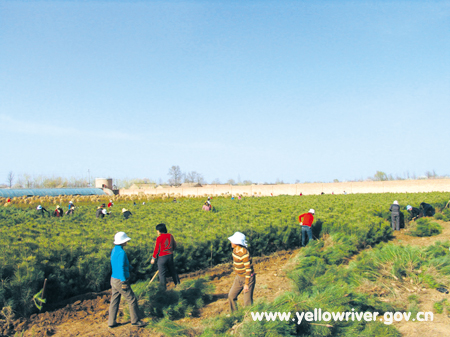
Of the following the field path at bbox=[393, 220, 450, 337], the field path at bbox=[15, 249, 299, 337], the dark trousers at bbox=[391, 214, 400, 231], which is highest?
the dark trousers at bbox=[391, 214, 400, 231]

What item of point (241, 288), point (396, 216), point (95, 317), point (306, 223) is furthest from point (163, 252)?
point (396, 216)

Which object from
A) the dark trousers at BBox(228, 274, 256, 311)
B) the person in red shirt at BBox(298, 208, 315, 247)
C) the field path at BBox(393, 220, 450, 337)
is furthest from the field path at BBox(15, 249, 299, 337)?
the person in red shirt at BBox(298, 208, 315, 247)

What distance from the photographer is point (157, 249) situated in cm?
779

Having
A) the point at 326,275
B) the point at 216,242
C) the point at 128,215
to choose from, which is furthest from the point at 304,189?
the point at 326,275

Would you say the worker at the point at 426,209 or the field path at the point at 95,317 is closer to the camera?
the field path at the point at 95,317

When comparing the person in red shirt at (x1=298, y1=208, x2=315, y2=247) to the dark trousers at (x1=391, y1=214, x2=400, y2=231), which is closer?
the person in red shirt at (x1=298, y1=208, x2=315, y2=247)

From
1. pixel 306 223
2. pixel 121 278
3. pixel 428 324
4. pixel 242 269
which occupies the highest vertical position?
pixel 242 269

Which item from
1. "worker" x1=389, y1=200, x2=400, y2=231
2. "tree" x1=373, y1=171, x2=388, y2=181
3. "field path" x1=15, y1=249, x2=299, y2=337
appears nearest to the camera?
"field path" x1=15, y1=249, x2=299, y2=337

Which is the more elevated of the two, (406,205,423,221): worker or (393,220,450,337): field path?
(406,205,423,221): worker

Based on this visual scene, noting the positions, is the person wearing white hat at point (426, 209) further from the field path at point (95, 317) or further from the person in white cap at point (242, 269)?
the person in white cap at point (242, 269)

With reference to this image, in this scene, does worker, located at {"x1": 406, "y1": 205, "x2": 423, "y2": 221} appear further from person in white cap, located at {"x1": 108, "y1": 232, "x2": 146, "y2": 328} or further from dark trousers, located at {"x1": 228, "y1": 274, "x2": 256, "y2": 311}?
person in white cap, located at {"x1": 108, "y1": 232, "x2": 146, "y2": 328}

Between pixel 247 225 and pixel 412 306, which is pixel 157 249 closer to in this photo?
pixel 412 306

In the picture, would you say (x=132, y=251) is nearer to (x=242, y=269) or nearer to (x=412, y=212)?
(x=242, y=269)

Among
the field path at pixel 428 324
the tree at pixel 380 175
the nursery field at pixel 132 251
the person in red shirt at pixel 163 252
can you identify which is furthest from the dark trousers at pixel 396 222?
the tree at pixel 380 175
